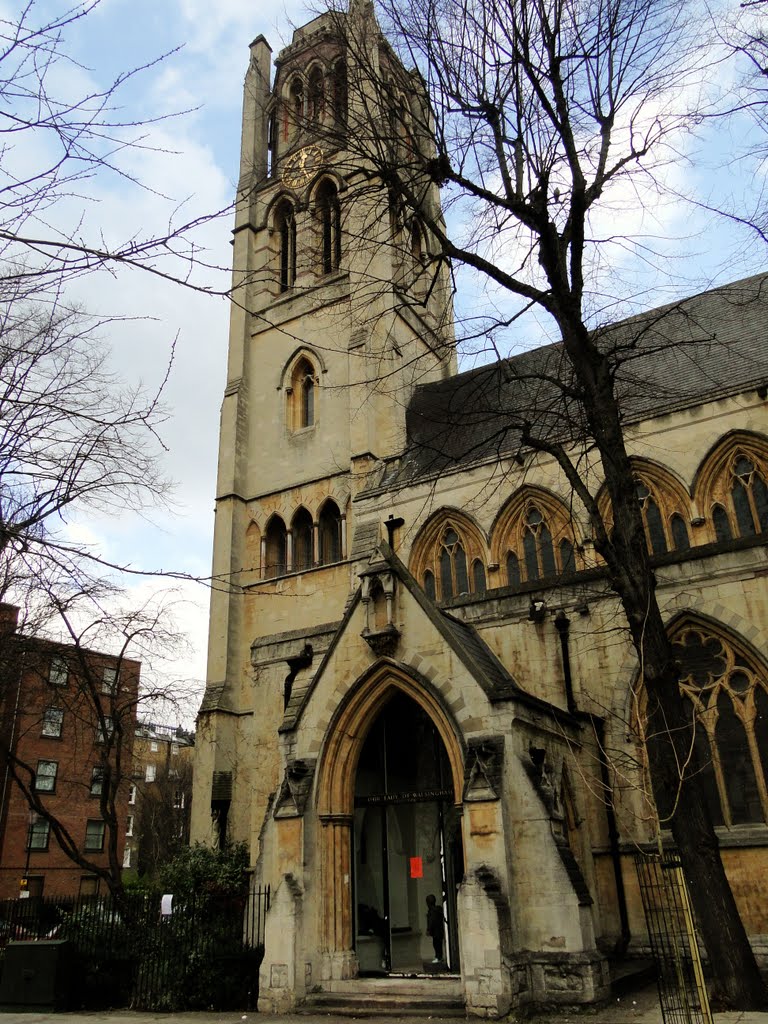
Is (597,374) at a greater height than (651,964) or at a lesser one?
greater

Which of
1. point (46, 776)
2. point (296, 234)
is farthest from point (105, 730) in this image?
point (46, 776)

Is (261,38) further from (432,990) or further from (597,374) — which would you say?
(432,990)

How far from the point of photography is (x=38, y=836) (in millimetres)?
38312

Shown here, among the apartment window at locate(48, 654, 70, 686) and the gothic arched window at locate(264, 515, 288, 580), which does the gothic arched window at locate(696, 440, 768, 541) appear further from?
the apartment window at locate(48, 654, 70, 686)

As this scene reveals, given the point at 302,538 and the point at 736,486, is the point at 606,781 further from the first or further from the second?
the point at 302,538

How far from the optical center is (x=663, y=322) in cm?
2427

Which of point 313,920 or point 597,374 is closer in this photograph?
point 597,374

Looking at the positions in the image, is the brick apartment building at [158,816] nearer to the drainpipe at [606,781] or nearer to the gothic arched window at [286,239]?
the gothic arched window at [286,239]

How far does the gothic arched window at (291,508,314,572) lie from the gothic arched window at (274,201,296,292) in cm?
1007

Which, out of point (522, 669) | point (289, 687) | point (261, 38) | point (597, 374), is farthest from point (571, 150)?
point (261, 38)

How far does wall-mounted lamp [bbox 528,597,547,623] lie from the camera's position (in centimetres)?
1485

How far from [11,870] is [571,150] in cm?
3785

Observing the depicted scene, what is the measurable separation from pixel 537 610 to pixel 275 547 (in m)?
14.3

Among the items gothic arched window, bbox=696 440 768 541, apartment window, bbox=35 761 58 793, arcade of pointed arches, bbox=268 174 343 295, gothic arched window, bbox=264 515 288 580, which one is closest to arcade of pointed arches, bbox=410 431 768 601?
gothic arched window, bbox=696 440 768 541
